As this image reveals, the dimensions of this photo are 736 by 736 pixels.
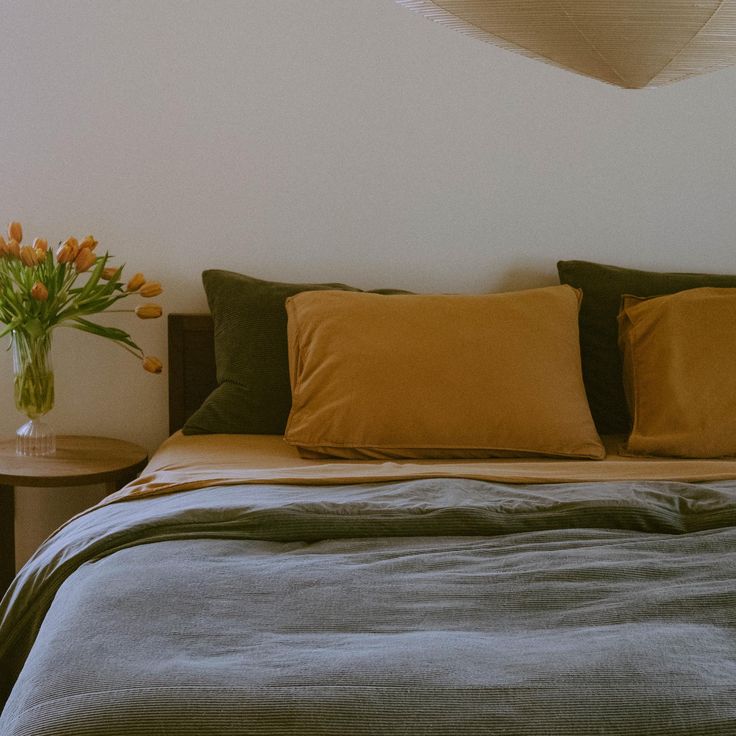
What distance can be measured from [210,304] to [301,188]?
0.45 m

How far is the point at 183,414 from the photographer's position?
8.33 feet

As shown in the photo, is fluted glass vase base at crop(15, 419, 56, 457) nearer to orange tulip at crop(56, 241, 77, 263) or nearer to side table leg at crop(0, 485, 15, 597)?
side table leg at crop(0, 485, 15, 597)

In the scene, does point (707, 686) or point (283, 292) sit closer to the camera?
point (707, 686)

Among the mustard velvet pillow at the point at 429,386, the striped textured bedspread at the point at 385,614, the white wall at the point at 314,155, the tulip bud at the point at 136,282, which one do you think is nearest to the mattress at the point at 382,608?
the striped textured bedspread at the point at 385,614

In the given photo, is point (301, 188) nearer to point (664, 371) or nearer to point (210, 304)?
point (210, 304)

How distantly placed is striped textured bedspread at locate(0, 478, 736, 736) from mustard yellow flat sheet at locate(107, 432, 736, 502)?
0.05m

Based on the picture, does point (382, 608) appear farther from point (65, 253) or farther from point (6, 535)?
point (6, 535)

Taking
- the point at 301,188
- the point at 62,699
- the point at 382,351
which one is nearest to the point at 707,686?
the point at 62,699

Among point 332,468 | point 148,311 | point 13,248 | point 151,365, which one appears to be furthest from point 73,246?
point 332,468

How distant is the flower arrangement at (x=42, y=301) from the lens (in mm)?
2197

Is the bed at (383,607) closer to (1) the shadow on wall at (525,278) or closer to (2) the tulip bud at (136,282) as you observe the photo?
(2) the tulip bud at (136,282)

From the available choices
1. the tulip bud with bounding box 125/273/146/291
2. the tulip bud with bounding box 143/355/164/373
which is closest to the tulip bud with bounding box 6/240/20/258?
the tulip bud with bounding box 125/273/146/291

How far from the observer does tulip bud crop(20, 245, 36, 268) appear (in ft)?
7.09

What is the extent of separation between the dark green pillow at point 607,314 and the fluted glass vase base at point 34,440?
4.60 ft
